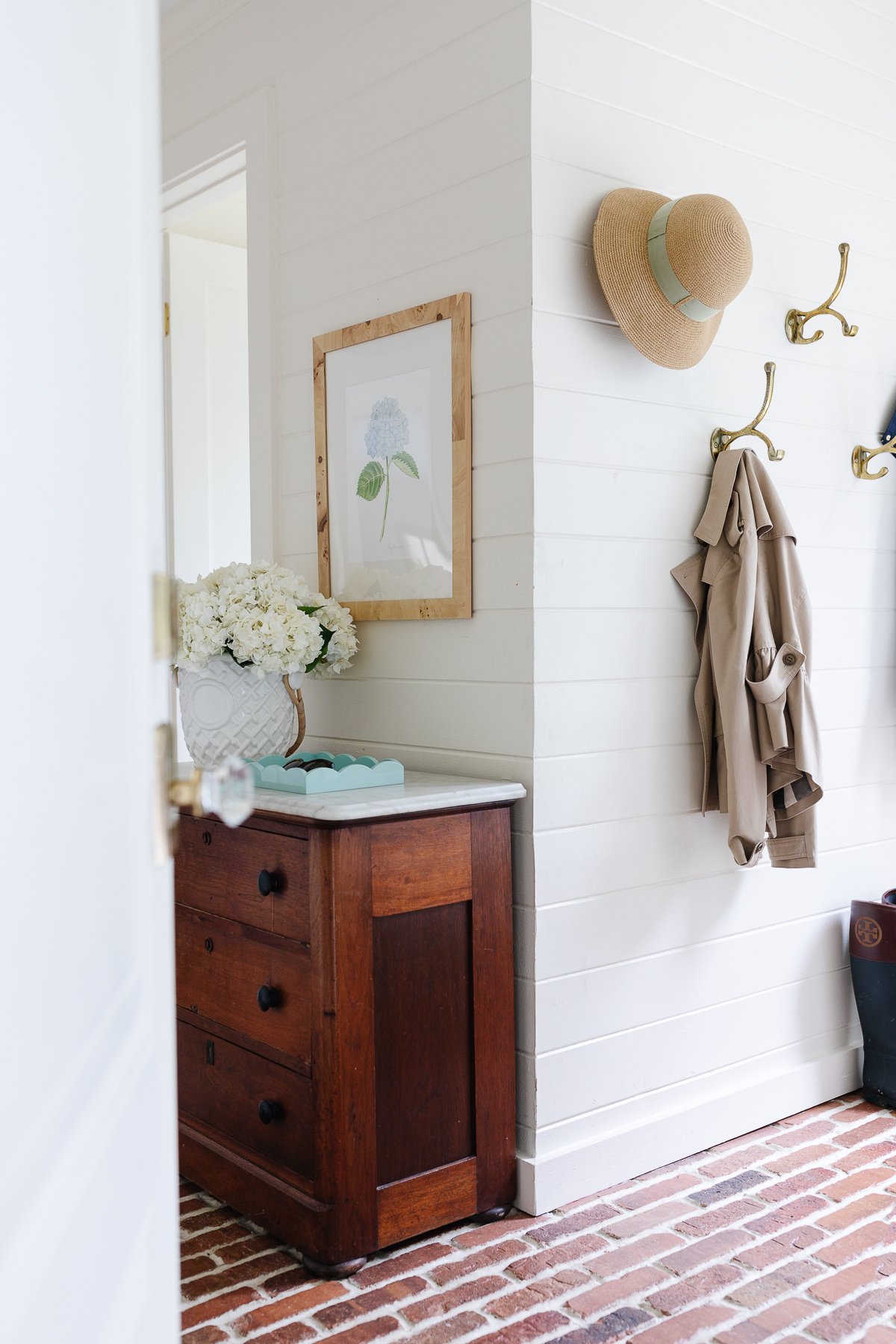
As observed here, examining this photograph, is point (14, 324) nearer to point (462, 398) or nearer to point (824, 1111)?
point (462, 398)

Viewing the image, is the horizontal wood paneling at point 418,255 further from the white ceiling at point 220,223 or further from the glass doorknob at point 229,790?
the glass doorknob at point 229,790

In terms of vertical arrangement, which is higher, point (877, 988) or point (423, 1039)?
point (423, 1039)

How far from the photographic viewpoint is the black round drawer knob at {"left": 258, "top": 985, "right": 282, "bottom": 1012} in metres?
2.10

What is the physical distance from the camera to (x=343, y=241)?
2.62 m

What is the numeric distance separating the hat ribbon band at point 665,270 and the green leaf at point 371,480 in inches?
27.3

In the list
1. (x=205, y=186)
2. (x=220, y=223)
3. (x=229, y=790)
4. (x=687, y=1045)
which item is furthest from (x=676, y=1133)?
(x=220, y=223)

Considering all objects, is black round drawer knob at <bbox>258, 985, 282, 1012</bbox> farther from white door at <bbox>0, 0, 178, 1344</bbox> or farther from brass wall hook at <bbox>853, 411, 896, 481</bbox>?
brass wall hook at <bbox>853, 411, 896, 481</bbox>

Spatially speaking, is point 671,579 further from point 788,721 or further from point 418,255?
point 418,255

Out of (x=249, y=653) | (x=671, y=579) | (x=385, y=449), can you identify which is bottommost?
(x=249, y=653)

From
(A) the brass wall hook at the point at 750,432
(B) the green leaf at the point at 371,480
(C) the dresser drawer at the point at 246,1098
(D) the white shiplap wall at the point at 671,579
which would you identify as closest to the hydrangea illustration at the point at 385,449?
(B) the green leaf at the point at 371,480

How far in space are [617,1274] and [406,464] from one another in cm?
159

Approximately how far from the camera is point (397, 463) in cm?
250

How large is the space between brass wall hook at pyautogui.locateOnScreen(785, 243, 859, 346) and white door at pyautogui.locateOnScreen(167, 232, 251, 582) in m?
1.58

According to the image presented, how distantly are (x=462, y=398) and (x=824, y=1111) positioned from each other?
1835mm
